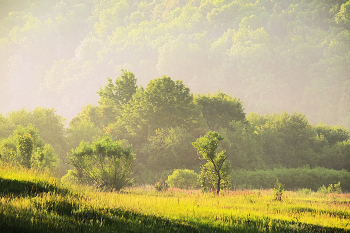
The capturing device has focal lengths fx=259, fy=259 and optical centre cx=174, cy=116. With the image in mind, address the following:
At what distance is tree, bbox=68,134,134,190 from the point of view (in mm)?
19453

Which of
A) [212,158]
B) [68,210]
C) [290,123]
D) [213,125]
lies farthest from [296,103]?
[68,210]

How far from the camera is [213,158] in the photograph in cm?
1973

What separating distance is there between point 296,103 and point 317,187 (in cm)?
15443

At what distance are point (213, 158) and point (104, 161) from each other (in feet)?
27.7

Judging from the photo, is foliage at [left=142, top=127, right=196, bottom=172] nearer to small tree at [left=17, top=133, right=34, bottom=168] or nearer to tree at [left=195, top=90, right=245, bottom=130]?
tree at [left=195, top=90, right=245, bottom=130]

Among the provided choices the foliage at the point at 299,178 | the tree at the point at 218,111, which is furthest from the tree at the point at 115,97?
the foliage at the point at 299,178

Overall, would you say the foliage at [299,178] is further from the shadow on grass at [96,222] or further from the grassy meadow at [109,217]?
the shadow on grass at [96,222]

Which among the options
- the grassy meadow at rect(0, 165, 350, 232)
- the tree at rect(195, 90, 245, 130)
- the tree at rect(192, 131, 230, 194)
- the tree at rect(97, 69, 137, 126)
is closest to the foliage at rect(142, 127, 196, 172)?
the tree at rect(195, 90, 245, 130)

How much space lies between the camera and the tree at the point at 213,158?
19.0m

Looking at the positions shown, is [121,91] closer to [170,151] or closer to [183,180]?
[170,151]

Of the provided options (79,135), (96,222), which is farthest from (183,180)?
(79,135)

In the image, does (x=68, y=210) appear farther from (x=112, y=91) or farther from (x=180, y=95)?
(x=112, y=91)

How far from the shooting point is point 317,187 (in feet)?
115

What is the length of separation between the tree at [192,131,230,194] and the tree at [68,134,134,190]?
18.1ft
